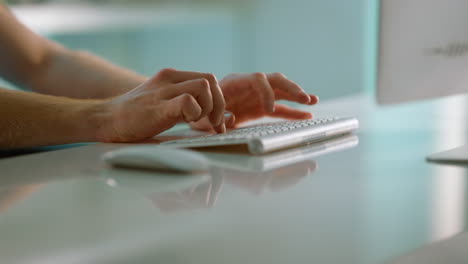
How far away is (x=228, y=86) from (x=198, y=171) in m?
0.50

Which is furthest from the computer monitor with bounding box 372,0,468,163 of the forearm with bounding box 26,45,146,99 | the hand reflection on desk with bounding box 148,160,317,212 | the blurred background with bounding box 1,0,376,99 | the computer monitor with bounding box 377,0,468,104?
the blurred background with bounding box 1,0,376,99

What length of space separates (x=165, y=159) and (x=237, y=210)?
169 mm

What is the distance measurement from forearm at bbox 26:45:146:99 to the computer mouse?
2.20 ft

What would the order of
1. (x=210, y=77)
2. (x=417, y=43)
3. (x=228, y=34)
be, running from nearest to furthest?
(x=417, y=43), (x=210, y=77), (x=228, y=34)

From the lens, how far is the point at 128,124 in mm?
905

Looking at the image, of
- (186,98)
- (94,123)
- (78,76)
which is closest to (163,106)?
(186,98)

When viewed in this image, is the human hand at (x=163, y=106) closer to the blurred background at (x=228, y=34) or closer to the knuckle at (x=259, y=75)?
the knuckle at (x=259, y=75)

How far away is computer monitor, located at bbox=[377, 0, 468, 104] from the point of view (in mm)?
820

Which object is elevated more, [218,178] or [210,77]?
[210,77]

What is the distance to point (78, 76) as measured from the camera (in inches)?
54.5

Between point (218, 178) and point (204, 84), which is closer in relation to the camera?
point (218, 178)

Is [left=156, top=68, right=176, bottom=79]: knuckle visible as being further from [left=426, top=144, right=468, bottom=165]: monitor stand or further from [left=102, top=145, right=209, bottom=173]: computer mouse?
[left=426, top=144, right=468, bottom=165]: monitor stand

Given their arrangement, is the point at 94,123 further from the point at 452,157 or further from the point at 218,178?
the point at 452,157

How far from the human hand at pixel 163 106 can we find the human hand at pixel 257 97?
5.4 inches
